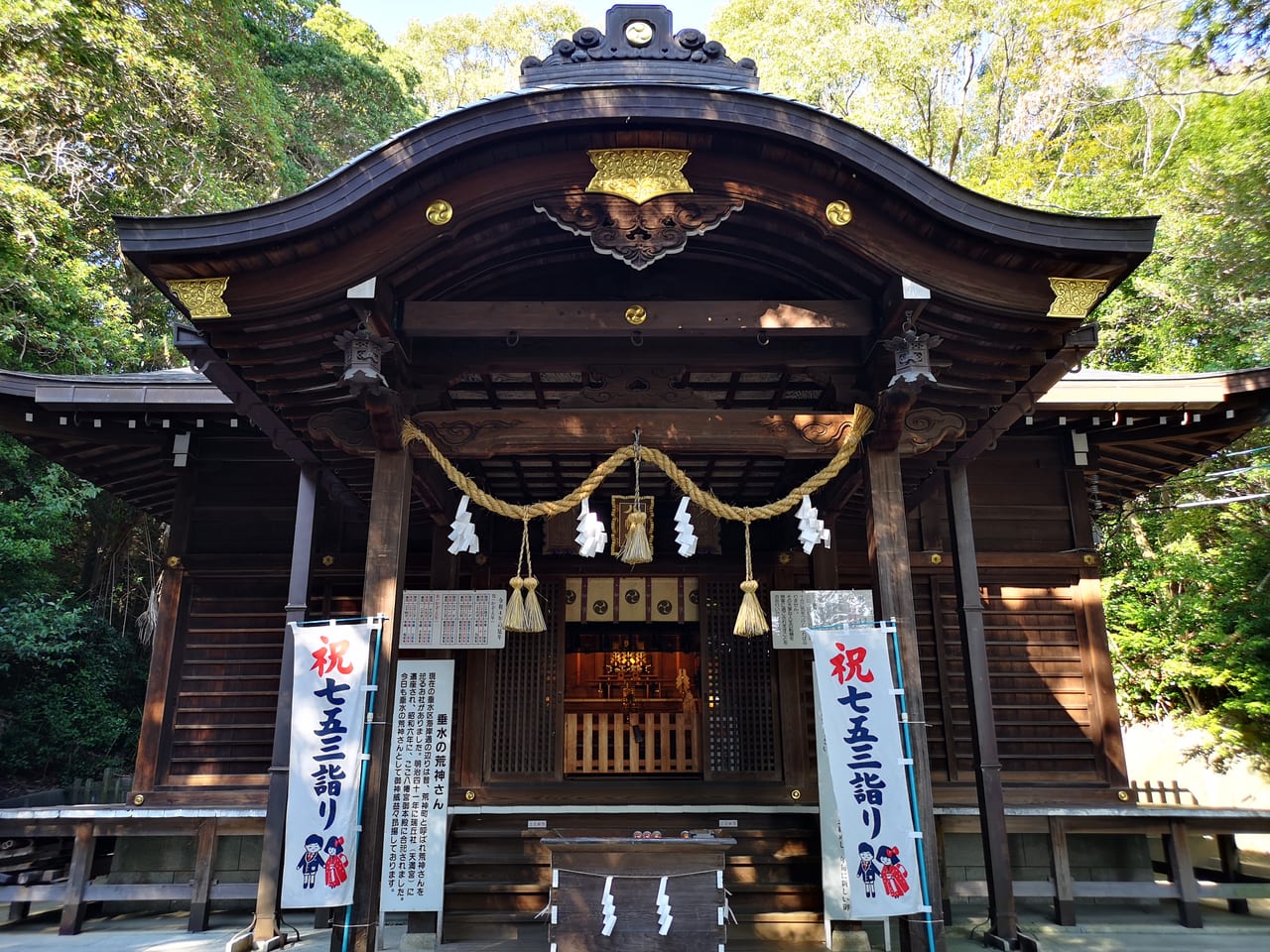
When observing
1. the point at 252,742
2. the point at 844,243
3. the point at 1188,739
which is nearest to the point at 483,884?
the point at 252,742

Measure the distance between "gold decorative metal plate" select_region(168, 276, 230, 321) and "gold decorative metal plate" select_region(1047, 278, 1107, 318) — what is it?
5.21 meters

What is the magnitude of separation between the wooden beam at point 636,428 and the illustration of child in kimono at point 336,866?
105 inches

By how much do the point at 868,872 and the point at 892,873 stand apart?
0.45ft

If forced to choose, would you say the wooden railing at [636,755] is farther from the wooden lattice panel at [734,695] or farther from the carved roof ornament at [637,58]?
the carved roof ornament at [637,58]

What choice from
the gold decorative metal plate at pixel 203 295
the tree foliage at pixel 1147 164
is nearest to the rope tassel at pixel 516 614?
the gold decorative metal plate at pixel 203 295

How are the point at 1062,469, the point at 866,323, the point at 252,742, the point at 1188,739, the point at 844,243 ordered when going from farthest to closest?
the point at 1188,739 < the point at 1062,469 < the point at 252,742 < the point at 866,323 < the point at 844,243

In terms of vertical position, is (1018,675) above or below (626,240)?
below

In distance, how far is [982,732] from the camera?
638 centimetres

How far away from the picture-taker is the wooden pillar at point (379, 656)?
197 inches

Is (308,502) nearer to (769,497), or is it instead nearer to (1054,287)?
(769,497)

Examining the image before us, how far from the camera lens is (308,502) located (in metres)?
6.93

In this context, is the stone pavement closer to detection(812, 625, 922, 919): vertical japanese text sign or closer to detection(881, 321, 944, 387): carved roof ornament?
detection(812, 625, 922, 919): vertical japanese text sign

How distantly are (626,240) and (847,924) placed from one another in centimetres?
553

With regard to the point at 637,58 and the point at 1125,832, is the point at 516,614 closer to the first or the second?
the point at 637,58
